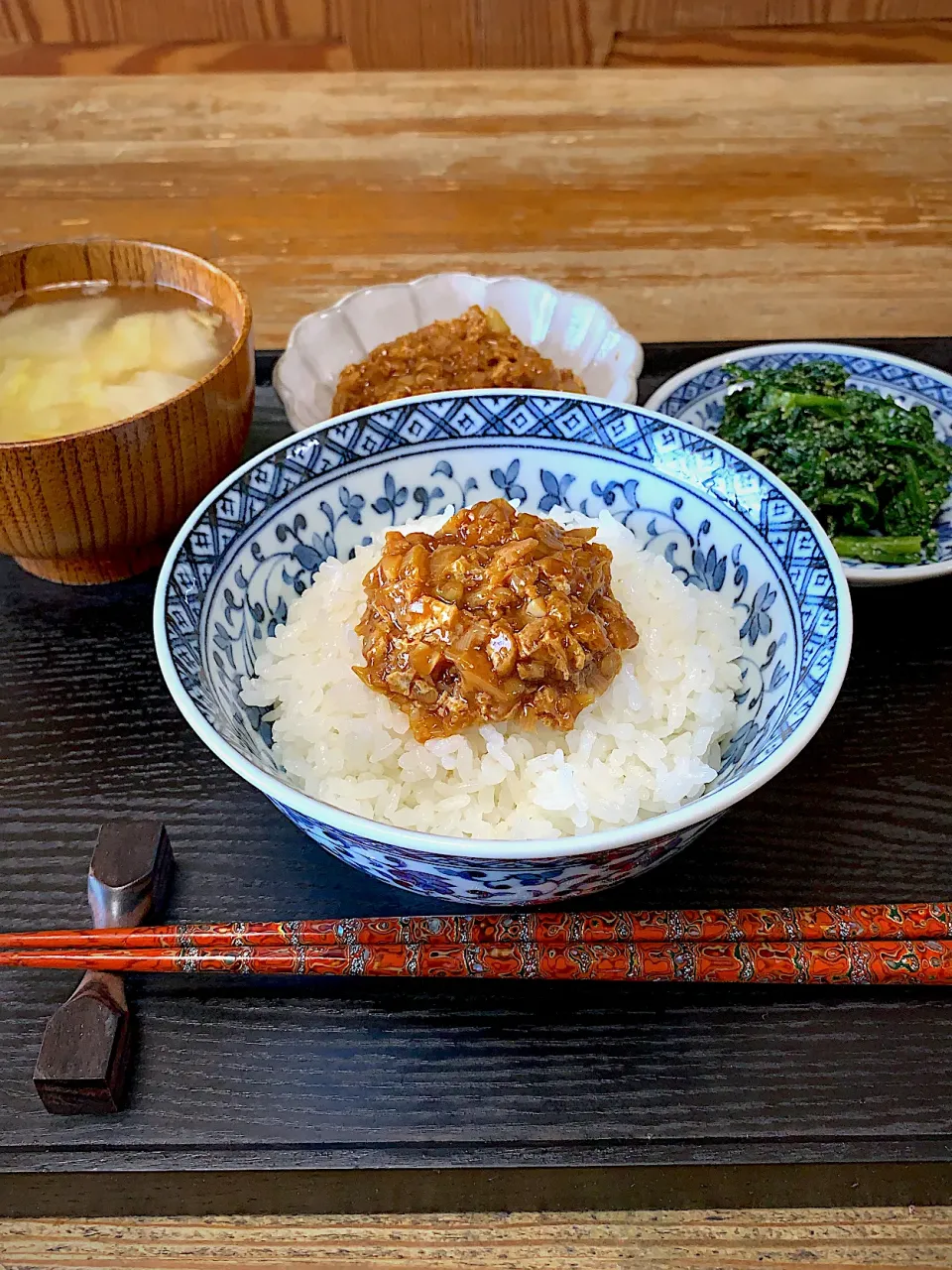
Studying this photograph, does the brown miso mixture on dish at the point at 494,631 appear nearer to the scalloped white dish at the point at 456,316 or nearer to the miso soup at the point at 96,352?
the miso soup at the point at 96,352

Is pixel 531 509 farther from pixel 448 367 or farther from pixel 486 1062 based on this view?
pixel 486 1062

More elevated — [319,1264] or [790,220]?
[790,220]

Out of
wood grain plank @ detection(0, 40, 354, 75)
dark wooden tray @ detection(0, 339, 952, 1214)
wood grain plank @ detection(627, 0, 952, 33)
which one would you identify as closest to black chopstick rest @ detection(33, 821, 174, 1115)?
dark wooden tray @ detection(0, 339, 952, 1214)

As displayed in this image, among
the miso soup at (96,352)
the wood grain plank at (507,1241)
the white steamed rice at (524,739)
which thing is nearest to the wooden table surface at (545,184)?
the miso soup at (96,352)

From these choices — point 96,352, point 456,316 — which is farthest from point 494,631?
point 456,316

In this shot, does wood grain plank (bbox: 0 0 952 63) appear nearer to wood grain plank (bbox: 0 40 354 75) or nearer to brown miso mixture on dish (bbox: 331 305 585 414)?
wood grain plank (bbox: 0 40 354 75)

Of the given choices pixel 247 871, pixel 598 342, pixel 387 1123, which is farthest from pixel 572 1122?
pixel 598 342

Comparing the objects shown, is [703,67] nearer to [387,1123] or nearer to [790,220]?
[790,220]
